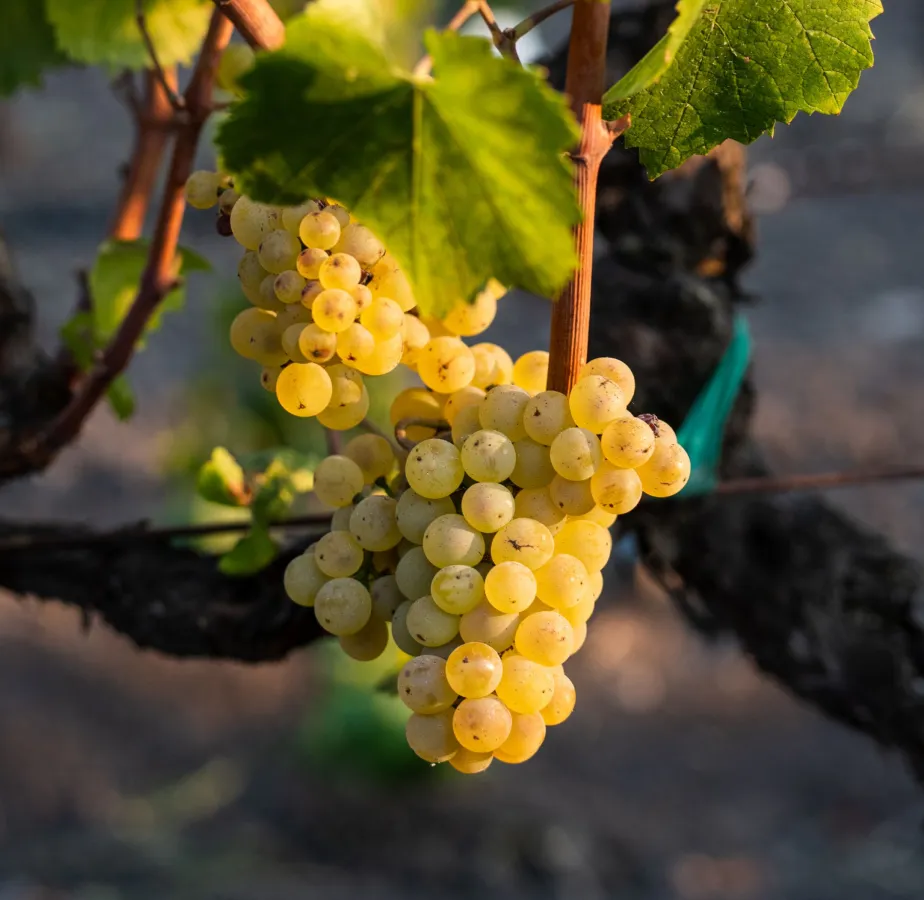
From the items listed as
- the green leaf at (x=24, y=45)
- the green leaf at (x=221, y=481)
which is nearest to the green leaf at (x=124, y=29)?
the green leaf at (x=24, y=45)

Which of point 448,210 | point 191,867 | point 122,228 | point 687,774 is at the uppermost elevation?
point 122,228

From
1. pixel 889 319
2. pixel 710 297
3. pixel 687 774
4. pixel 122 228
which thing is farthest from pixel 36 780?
pixel 889 319

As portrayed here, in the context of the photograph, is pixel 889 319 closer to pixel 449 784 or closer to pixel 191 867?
pixel 449 784

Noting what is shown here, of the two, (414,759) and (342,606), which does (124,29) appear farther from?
(414,759)

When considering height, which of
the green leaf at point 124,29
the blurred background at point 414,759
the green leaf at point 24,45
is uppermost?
the green leaf at point 24,45

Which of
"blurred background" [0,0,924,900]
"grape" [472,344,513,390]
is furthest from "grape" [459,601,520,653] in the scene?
"blurred background" [0,0,924,900]

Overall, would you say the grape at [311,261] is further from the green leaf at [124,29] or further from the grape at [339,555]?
the green leaf at [124,29]

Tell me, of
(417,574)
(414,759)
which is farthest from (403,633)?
(414,759)
